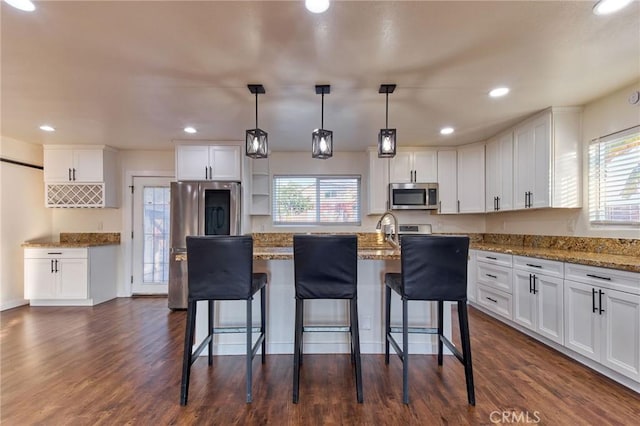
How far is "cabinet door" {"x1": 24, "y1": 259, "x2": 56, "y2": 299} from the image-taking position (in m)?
4.24

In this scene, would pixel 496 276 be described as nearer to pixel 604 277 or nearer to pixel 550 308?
pixel 550 308

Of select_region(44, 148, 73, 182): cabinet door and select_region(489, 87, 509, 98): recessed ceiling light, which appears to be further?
select_region(44, 148, 73, 182): cabinet door

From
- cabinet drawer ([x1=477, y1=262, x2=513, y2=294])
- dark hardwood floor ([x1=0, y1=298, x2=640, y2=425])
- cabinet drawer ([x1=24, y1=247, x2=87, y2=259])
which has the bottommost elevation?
dark hardwood floor ([x1=0, y1=298, x2=640, y2=425])

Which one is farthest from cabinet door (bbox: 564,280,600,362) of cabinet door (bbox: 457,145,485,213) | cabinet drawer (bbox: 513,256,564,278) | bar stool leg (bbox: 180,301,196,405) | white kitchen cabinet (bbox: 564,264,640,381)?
bar stool leg (bbox: 180,301,196,405)

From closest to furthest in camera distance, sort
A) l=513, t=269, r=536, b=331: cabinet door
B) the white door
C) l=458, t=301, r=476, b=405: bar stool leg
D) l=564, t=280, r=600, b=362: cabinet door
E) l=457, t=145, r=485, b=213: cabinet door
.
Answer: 1. l=458, t=301, r=476, b=405: bar stool leg
2. l=564, t=280, r=600, b=362: cabinet door
3. l=513, t=269, r=536, b=331: cabinet door
4. l=457, t=145, r=485, b=213: cabinet door
5. the white door

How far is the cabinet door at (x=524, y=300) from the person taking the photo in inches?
117

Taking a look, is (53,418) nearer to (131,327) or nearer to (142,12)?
(131,327)

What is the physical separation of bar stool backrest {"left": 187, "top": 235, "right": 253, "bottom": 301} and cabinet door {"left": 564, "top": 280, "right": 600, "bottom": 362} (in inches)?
104

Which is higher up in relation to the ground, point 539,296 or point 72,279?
point 539,296

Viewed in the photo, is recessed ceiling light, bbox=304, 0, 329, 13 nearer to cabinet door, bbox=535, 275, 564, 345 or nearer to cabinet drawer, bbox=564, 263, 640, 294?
cabinet drawer, bbox=564, 263, 640, 294

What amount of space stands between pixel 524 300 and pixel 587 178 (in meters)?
1.37

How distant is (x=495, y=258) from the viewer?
3586 mm

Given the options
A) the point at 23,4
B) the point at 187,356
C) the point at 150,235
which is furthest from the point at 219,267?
the point at 150,235

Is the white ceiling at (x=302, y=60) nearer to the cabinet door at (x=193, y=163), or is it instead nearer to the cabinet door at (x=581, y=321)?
the cabinet door at (x=193, y=163)
